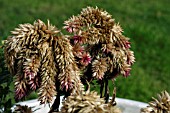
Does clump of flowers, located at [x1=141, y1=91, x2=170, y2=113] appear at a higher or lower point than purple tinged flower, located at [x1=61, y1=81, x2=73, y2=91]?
lower

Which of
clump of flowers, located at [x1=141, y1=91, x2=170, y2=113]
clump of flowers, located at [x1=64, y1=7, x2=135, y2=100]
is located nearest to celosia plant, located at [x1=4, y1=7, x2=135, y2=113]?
clump of flowers, located at [x1=64, y1=7, x2=135, y2=100]

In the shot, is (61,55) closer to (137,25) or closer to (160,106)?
(160,106)

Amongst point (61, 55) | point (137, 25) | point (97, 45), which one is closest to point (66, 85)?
point (61, 55)

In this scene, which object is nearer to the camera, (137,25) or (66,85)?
(66,85)

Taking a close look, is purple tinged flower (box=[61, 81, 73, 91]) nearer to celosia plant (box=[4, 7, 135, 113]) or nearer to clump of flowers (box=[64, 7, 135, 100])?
celosia plant (box=[4, 7, 135, 113])

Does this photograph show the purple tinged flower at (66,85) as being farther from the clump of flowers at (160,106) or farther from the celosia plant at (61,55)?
the clump of flowers at (160,106)

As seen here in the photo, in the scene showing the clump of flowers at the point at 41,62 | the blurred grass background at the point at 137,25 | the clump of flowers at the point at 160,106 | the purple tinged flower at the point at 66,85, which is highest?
the blurred grass background at the point at 137,25

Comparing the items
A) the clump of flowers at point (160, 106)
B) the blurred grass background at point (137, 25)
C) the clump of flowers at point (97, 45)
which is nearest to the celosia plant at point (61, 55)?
the clump of flowers at point (97, 45)

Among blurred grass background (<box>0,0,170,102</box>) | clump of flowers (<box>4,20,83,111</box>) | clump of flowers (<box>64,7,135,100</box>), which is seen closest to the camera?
clump of flowers (<box>4,20,83,111</box>)
